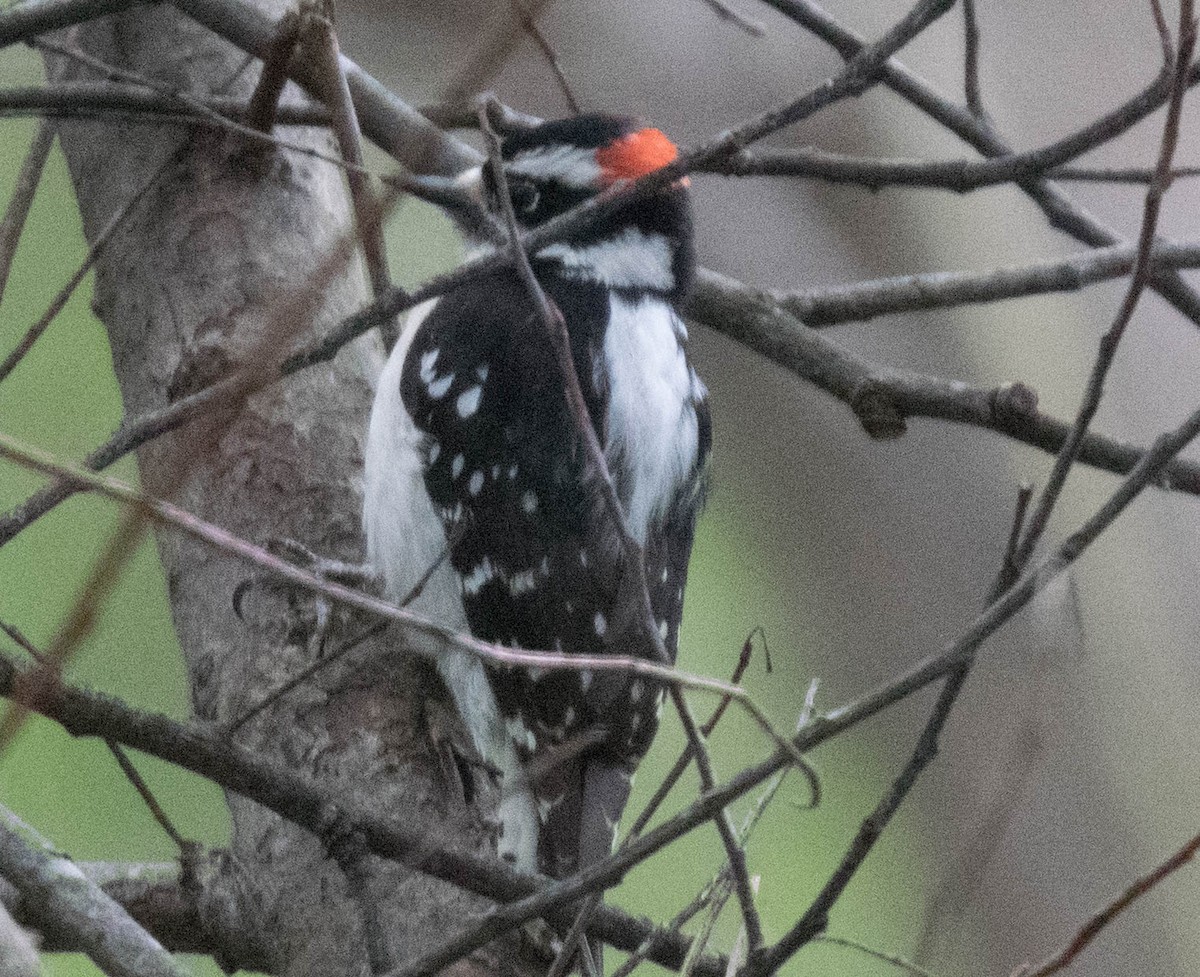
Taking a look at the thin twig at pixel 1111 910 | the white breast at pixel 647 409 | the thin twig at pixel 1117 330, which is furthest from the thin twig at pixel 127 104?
the thin twig at pixel 1111 910

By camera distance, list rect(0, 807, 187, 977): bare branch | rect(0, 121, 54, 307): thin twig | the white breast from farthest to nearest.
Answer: the white breast
rect(0, 121, 54, 307): thin twig
rect(0, 807, 187, 977): bare branch

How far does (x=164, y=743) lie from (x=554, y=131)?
139 cm

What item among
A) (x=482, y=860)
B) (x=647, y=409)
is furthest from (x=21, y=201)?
(x=482, y=860)

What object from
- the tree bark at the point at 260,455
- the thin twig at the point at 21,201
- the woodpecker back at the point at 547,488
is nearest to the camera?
the thin twig at the point at 21,201

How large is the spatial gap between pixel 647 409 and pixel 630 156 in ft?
1.63

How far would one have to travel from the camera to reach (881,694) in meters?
1.00

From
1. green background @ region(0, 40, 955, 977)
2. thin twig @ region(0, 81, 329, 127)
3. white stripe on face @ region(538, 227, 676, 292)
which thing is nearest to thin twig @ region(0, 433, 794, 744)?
thin twig @ region(0, 81, 329, 127)

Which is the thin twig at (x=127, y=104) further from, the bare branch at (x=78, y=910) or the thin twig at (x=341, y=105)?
the bare branch at (x=78, y=910)

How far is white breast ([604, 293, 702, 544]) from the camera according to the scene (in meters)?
2.25

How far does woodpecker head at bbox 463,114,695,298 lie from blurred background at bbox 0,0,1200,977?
1.10 feet

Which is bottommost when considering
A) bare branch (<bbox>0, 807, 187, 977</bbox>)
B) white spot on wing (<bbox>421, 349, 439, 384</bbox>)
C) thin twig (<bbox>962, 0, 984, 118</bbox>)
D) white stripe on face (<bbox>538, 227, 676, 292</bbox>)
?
bare branch (<bbox>0, 807, 187, 977</bbox>)

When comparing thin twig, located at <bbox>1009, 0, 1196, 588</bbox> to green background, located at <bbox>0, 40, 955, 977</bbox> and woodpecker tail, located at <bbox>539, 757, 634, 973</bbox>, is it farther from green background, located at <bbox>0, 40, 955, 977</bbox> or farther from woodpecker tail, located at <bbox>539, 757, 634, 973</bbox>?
green background, located at <bbox>0, 40, 955, 977</bbox>

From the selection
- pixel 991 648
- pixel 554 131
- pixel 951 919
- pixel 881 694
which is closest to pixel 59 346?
pixel 554 131

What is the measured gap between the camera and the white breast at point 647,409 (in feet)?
7.39
